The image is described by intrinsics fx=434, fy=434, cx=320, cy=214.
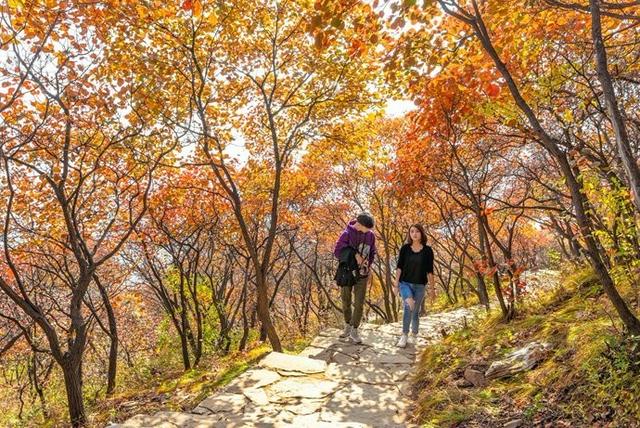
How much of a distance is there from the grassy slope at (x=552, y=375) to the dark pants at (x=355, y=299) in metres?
1.62

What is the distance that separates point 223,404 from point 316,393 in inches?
48.4

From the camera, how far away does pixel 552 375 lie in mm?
4137

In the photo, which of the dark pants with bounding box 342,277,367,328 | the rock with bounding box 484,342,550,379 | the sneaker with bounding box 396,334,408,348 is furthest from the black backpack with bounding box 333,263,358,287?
the rock with bounding box 484,342,550,379

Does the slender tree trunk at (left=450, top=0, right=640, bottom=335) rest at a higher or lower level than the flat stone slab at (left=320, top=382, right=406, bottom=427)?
higher

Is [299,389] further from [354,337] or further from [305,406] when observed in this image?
[354,337]

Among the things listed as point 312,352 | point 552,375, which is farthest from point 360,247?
point 552,375

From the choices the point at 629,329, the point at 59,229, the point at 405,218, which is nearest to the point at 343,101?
the point at 629,329

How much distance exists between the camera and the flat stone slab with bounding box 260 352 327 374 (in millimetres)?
6773

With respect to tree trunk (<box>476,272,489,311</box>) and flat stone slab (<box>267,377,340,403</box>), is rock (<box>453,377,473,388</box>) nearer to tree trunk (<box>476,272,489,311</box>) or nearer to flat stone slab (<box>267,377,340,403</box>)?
flat stone slab (<box>267,377,340,403</box>)

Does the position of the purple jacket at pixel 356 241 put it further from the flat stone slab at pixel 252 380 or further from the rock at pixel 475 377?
the rock at pixel 475 377

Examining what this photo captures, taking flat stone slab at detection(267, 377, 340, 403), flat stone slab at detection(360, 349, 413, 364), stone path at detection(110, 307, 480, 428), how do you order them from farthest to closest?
flat stone slab at detection(360, 349, 413, 364) → flat stone slab at detection(267, 377, 340, 403) → stone path at detection(110, 307, 480, 428)

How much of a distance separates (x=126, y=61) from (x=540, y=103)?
6.84 metres

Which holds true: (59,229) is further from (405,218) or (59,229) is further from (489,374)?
(405,218)

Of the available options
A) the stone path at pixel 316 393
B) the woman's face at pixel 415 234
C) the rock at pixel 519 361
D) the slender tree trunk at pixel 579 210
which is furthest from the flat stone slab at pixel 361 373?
the slender tree trunk at pixel 579 210
